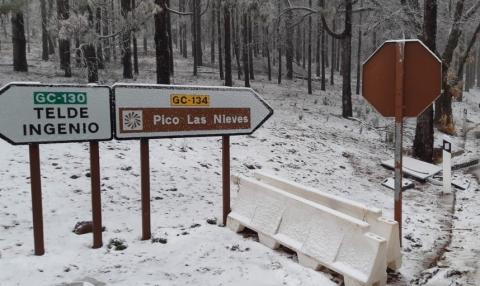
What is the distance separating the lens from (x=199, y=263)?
15.8 feet

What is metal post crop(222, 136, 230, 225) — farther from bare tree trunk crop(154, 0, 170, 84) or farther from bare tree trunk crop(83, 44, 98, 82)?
bare tree trunk crop(83, 44, 98, 82)

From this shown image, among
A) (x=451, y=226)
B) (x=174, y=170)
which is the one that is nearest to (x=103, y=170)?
(x=174, y=170)

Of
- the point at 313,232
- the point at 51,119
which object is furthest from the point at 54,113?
the point at 313,232

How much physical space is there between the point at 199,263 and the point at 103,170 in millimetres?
3995

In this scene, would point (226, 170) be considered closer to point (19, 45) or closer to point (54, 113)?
point (54, 113)

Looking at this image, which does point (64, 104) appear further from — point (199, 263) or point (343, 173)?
point (343, 173)

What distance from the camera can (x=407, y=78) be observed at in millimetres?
5336

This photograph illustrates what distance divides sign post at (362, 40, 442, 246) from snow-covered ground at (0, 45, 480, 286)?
5.32ft

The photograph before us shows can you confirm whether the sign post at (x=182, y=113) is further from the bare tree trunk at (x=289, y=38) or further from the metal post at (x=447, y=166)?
the bare tree trunk at (x=289, y=38)

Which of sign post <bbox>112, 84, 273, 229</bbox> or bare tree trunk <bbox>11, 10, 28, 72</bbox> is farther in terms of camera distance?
bare tree trunk <bbox>11, 10, 28, 72</bbox>

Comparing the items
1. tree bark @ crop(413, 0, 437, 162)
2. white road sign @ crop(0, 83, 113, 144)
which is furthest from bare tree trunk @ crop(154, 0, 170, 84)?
tree bark @ crop(413, 0, 437, 162)

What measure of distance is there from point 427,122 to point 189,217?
8761 mm

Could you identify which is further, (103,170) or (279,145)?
(279,145)

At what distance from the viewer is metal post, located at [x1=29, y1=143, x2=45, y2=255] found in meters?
4.67
